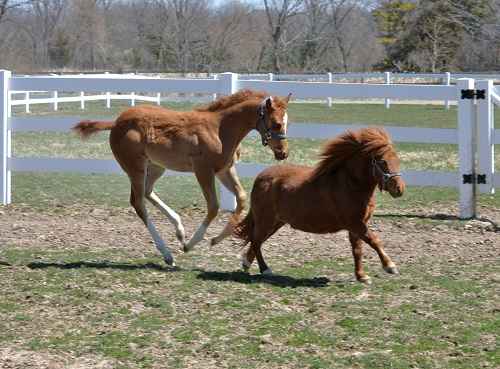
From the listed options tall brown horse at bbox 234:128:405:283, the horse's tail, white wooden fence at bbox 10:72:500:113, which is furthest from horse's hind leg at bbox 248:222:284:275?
white wooden fence at bbox 10:72:500:113

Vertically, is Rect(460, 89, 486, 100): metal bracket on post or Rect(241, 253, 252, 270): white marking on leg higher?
Rect(460, 89, 486, 100): metal bracket on post

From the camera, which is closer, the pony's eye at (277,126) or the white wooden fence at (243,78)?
the pony's eye at (277,126)

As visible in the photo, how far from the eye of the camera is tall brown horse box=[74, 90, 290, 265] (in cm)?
822

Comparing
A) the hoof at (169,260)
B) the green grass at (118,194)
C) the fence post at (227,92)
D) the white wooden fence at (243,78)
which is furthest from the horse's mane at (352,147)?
the white wooden fence at (243,78)

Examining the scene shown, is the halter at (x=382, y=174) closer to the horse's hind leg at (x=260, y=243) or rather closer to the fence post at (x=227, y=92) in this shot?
the horse's hind leg at (x=260, y=243)

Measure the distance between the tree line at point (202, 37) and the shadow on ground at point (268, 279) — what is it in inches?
1857

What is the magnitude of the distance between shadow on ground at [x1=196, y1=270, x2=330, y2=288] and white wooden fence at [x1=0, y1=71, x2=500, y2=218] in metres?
3.58

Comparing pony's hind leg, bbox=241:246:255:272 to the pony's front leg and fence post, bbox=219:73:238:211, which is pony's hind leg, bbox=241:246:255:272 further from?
fence post, bbox=219:73:238:211

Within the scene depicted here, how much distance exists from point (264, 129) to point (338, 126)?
2.99 metres

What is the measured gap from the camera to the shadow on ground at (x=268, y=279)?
23.3 ft

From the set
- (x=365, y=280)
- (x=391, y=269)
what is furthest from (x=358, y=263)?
(x=391, y=269)

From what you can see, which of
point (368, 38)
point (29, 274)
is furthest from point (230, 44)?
point (29, 274)

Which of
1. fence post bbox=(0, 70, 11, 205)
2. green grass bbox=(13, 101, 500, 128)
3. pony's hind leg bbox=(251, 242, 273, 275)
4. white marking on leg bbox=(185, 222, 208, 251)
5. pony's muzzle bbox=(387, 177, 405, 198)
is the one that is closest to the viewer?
pony's muzzle bbox=(387, 177, 405, 198)

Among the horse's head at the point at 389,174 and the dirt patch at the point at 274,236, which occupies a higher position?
the horse's head at the point at 389,174
